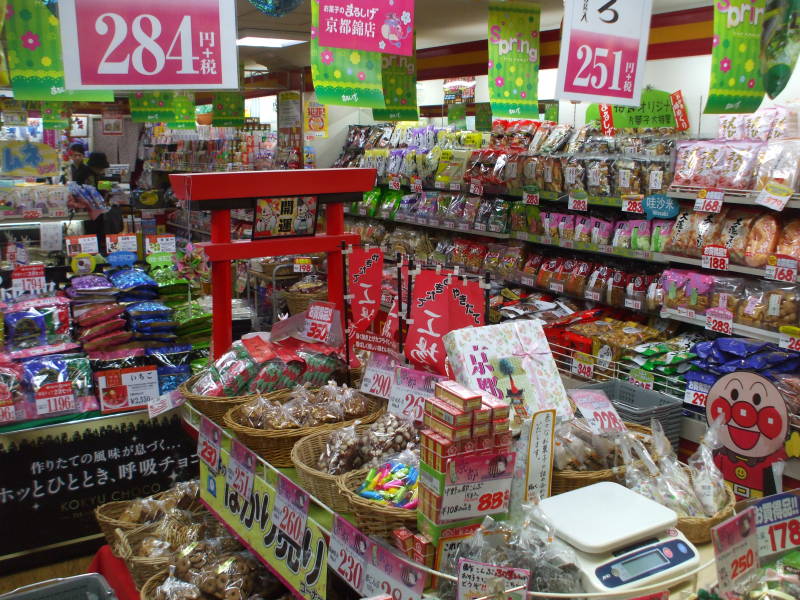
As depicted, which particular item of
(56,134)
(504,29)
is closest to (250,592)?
(504,29)

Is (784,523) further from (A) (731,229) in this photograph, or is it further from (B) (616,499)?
(A) (731,229)

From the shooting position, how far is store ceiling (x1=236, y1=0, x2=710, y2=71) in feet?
16.6

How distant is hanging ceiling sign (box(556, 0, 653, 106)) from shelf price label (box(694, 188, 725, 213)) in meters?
0.73

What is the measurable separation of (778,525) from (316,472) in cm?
109

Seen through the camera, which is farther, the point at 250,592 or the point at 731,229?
the point at 731,229

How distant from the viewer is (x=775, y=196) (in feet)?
11.8

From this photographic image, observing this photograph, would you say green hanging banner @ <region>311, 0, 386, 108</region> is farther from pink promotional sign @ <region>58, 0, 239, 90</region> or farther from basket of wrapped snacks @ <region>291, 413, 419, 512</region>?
basket of wrapped snacks @ <region>291, 413, 419, 512</region>

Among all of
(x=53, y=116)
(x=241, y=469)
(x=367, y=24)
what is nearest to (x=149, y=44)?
(x=367, y=24)

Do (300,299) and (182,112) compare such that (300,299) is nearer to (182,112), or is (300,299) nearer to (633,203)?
(633,203)

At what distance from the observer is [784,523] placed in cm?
146

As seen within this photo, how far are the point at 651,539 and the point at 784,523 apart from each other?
266mm

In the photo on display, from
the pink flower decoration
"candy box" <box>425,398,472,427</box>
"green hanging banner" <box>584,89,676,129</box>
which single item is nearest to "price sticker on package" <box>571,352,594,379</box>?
"green hanging banner" <box>584,89,676,129</box>

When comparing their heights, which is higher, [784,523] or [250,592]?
[784,523]

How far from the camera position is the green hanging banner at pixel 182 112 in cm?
804
